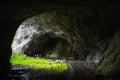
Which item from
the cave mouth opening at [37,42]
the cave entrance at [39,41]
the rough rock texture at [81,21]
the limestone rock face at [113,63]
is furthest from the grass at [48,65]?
the cave entrance at [39,41]

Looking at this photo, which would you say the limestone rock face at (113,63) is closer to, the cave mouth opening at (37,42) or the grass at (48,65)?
the grass at (48,65)

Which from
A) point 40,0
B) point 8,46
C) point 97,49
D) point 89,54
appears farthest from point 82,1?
point 89,54

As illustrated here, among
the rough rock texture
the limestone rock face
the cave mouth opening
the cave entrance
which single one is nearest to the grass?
the rough rock texture

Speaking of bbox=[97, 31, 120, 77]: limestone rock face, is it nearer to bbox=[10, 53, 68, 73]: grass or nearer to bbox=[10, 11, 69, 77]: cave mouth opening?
bbox=[10, 53, 68, 73]: grass

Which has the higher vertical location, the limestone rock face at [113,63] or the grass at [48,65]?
the limestone rock face at [113,63]

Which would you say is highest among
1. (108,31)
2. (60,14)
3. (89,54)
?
(60,14)

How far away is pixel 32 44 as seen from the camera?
5478 centimetres

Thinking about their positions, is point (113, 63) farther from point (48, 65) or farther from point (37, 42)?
point (37, 42)

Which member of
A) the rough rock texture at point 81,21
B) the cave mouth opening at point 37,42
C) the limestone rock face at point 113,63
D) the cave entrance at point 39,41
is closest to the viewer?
the rough rock texture at point 81,21

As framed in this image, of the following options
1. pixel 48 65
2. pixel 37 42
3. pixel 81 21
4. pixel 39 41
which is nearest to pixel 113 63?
pixel 48 65

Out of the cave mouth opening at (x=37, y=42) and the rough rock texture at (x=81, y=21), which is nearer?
the rough rock texture at (x=81, y=21)

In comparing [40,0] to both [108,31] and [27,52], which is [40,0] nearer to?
[108,31]

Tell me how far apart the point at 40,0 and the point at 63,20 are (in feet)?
66.9

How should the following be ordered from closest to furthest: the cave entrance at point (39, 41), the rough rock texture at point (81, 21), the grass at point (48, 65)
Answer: the rough rock texture at point (81, 21) → the grass at point (48, 65) → the cave entrance at point (39, 41)
